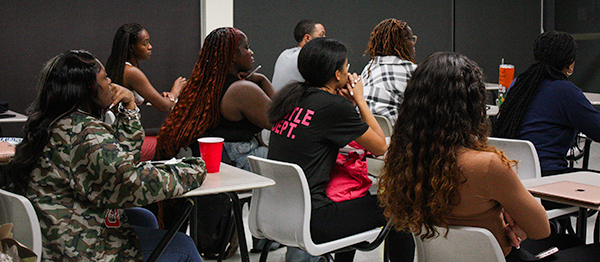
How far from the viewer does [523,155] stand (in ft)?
8.50

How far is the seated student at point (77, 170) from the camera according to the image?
1.73m

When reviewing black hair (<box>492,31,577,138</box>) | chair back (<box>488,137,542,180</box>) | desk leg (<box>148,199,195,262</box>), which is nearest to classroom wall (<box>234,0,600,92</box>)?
black hair (<box>492,31,577,138</box>)

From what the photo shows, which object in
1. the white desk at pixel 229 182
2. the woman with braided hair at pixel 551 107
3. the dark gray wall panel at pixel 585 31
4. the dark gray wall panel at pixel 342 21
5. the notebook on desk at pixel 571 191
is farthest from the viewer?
the dark gray wall panel at pixel 585 31

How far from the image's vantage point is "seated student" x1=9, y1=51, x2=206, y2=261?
173 cm

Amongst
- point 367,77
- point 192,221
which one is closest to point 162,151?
point 192,221

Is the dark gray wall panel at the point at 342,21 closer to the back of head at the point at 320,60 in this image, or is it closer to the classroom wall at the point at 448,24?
the classroom wall at the point at 448,24

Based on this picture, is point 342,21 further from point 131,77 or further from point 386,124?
point 131,77

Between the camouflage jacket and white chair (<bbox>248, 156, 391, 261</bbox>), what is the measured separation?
57cm

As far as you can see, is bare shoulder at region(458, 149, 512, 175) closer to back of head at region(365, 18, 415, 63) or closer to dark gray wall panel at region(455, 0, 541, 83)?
back of head at region(365, 18, 415, 63)

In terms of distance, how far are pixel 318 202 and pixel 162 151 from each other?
1046mm

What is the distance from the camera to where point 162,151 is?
9.66 ft

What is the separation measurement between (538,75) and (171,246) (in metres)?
1.98

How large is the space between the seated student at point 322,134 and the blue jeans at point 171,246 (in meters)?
0.48

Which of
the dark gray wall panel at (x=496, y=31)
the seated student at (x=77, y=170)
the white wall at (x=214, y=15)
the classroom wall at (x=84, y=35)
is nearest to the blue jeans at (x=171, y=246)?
the seated student at (x=77, y=170)
